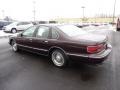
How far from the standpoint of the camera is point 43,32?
568cm

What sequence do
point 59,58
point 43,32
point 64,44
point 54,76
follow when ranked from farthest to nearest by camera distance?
point 43,32 → point 59,58 → point 64,44 → point 54,76

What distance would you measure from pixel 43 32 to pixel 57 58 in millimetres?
1181

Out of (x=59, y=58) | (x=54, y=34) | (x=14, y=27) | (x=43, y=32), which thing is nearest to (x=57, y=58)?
(x=59, y=58)

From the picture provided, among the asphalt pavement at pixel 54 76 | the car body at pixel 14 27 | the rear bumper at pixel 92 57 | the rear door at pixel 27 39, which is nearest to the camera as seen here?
the asphalt pavement at pixel 54 76

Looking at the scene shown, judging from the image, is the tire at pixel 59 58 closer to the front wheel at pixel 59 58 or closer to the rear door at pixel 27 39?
the front wheel at pixel 59 58

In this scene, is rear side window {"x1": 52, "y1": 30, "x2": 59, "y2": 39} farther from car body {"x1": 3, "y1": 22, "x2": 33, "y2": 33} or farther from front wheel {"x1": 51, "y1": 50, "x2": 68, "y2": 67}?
car body {"x1": 3, "y1": 22, "x2": 33, "y2": 33}

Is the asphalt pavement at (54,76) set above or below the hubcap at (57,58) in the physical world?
below

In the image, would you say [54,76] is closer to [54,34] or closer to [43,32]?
[54,34]

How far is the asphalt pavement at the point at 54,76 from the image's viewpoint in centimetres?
387

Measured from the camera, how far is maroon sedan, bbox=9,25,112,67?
4.40 meters

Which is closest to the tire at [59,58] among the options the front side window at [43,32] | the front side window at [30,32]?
the front side window at [43,32]

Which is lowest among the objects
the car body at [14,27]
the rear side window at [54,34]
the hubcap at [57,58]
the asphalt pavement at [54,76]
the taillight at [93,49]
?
the asphalt pavement at [54,76]

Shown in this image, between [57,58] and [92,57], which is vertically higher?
[92,57]

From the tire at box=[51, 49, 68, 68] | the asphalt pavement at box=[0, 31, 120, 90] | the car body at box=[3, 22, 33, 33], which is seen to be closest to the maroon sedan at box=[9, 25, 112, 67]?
the tire at box=[51, 49, 68, 68]
